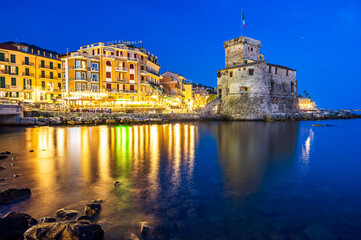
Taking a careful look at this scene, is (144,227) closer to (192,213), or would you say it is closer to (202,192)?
(192,213)

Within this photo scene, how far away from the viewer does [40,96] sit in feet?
157

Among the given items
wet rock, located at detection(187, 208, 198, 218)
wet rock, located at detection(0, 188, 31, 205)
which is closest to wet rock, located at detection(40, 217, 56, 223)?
wet rock, located at detection(0, 188, 31, 205)

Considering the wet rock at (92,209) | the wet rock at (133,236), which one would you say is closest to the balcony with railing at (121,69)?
the wet rock at (92,209)

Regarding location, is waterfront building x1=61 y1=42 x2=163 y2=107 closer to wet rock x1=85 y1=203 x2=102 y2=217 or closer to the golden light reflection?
the golden light reflection

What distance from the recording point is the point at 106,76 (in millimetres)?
47906

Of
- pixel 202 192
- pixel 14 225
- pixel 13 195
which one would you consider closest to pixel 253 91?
pixel 202 192

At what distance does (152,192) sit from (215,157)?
256 inches

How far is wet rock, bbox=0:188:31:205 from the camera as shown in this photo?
6414mm

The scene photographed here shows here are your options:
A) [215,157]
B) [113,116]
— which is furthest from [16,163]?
[113,116]

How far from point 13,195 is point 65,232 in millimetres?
3369

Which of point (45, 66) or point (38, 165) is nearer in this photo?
point (38, 165)

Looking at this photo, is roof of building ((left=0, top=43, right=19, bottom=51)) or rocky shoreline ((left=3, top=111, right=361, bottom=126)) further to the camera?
roof of building ((left=0, top=43, right=19, bottom=51))

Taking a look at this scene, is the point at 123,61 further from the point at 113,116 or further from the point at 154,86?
the point at 113,116

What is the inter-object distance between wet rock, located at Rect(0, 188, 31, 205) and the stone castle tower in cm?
4282
